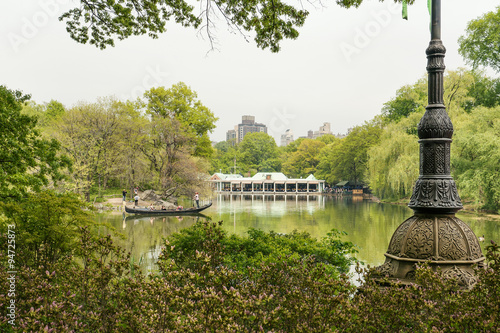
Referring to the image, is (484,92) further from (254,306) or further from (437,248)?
(254,306)

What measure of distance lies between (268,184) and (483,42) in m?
42.3

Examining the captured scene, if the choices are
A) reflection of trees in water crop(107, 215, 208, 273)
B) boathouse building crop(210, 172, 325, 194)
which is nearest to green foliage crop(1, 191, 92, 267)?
reflection of trees in water crop(107, 215, 208, 273)

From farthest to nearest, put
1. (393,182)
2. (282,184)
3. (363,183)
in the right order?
(282,184) → (363,183) → (393,182)

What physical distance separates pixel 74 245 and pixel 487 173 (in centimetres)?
2327

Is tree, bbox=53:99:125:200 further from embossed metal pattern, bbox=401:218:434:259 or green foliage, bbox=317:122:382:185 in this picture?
green foliage, bbox=317:122:382:185

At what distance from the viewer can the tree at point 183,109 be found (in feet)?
110

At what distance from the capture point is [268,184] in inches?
2539

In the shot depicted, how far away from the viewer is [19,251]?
4.16 metres

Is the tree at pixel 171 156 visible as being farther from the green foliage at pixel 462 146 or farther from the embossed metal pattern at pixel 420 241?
the embossed metal pattern at pixel 420 241

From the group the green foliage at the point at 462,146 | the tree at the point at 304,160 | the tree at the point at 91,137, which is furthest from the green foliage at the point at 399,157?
the tree at the point at 304,160

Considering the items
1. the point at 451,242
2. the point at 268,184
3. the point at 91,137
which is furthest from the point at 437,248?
the point at 268,184

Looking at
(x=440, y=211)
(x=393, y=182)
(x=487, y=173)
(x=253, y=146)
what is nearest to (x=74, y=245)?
(x=440, y=211)

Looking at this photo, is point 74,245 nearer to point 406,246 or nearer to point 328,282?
point 328,282

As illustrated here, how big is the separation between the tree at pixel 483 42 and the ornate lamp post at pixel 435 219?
1133 inches
